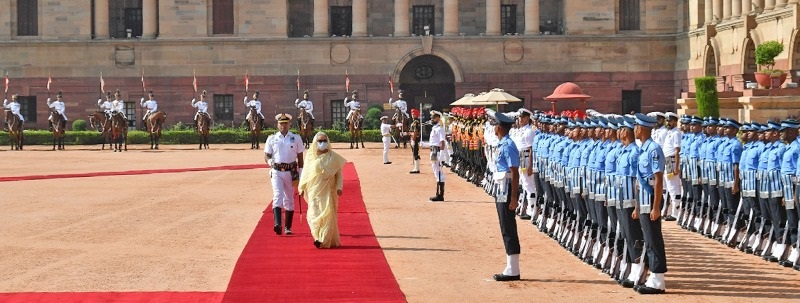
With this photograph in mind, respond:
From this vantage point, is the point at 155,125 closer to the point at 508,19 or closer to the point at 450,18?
the point at 450,18

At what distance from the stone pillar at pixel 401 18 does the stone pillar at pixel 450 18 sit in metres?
1.92

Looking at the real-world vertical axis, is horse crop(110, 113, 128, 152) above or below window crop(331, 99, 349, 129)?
below

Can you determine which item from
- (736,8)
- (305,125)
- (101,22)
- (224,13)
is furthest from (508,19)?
(101,22)

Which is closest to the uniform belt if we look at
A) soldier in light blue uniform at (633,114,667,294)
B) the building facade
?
soldier in light blue uniform at (633,114,667,294)

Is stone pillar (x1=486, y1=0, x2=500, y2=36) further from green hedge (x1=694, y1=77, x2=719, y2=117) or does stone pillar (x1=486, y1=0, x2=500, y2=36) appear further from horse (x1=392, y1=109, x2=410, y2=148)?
green hedge (x1=694, y1=77, x2=719, y2=117)

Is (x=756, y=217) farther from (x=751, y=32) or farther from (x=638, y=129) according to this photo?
(x=751, y=32)

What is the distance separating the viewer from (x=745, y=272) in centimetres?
2041

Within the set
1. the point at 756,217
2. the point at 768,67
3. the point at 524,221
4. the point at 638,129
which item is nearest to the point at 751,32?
the point at 768,67

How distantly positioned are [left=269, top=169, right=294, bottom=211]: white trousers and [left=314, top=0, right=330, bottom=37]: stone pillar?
4938cm

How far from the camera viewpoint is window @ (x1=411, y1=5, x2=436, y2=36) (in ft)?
251

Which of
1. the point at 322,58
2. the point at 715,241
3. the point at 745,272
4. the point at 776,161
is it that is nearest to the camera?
the point at 745,272

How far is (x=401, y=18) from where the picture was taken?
7406 cm

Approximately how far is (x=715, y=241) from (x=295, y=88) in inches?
1990

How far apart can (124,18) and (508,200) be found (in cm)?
5968
